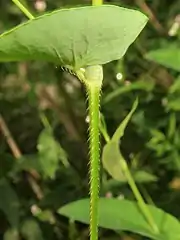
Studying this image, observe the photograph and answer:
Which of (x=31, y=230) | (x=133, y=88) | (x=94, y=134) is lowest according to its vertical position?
(x=31, y=230)

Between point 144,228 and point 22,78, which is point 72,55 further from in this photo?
point 22,78

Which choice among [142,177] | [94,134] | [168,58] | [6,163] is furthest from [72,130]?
[94,134]

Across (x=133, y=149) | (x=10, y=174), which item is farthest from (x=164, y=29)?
(x=10, y=174)

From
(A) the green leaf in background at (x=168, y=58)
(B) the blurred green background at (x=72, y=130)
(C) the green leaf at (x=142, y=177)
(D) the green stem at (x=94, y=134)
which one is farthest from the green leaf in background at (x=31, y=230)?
(D) the green stem at (x=94, y=134)

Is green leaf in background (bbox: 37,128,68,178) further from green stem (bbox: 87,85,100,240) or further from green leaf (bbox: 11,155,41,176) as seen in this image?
green stem (bbox: 87,85,100,240)

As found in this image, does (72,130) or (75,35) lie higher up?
(75,35)

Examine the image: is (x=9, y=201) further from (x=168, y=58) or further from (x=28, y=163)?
(x=168, y=58)

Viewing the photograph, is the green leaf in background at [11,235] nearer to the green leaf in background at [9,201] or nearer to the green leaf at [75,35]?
the green leaf in background at [9,201]

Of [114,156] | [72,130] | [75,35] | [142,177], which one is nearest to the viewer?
[75,35]
